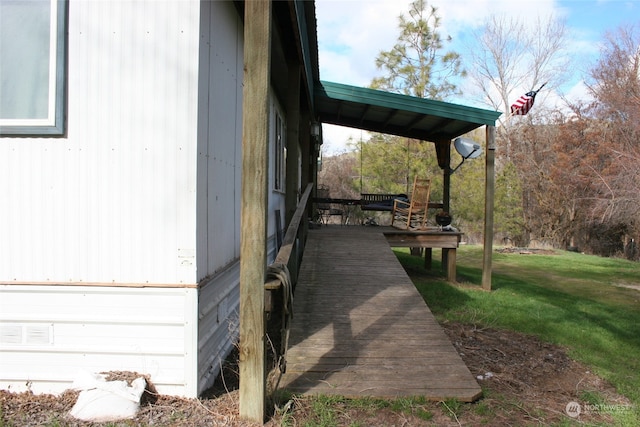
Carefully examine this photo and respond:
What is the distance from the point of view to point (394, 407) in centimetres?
311

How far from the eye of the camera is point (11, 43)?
3018mm

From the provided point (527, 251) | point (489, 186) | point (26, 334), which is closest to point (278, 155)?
point (489, 186)

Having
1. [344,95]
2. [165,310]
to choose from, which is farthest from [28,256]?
[344,95]

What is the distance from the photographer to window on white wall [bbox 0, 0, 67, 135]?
2.99 m

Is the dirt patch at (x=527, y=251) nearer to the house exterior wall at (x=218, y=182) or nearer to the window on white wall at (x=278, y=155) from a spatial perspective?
the window on white wall at (x=278, y=155)

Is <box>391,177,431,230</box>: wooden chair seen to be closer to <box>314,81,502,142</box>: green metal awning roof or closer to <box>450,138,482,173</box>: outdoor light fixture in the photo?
<box>450,138,482,173</box>: outdoor light fixture

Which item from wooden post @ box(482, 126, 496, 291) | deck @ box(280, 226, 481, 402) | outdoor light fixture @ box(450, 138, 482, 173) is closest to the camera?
deck @ box(280, 226, 481, 402)

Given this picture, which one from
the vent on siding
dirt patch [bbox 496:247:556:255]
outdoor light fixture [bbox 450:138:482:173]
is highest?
outdoor light fixture [bbox 450:138:482:173]

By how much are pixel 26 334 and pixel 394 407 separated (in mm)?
2580

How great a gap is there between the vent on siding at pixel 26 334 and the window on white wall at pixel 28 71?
1319 mm

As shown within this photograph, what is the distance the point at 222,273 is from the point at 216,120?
1.25 meters

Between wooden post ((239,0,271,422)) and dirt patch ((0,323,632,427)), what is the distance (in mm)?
318

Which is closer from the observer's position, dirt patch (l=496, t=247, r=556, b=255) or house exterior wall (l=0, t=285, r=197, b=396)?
house exterior wall (l=0, t=285, r=197, b=396)

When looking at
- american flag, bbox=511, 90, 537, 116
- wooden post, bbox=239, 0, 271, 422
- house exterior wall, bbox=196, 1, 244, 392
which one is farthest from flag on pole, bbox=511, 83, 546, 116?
wooden post, bbox=239, 0, 271, 422
